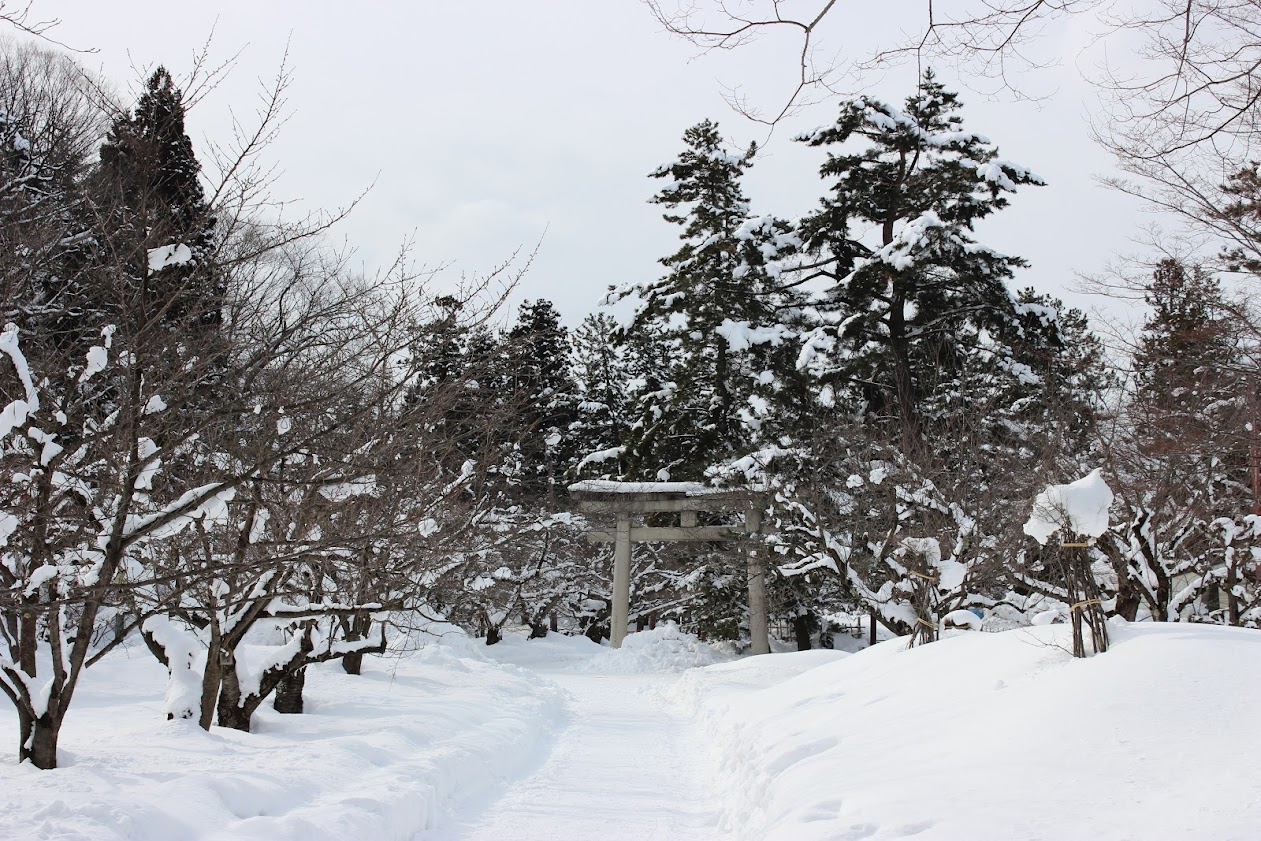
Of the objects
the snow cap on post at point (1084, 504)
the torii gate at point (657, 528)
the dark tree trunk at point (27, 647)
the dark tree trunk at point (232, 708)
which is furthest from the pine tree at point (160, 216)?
the torii gate at point (657, 528)

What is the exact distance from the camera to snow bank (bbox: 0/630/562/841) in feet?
15.0

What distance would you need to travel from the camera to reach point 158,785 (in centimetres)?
510

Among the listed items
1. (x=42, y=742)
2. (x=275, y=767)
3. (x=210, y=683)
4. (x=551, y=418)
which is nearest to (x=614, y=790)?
(x=275, y=767)

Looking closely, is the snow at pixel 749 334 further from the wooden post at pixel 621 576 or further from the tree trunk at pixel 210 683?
the tree trunk at pixel 210 683

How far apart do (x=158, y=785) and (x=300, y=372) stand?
264 cm

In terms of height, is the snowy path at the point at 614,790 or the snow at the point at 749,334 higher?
the snow at the point at 749,334

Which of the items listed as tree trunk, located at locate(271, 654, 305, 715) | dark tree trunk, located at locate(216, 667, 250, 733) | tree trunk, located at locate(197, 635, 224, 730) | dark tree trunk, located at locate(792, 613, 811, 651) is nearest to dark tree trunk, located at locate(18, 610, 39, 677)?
tree trunk, located at locate(197, 635, 224, 730)

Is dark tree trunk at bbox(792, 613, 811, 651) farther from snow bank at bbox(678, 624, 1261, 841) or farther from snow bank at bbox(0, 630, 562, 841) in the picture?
snow bank at bbox(678, 624, 1261, 841)

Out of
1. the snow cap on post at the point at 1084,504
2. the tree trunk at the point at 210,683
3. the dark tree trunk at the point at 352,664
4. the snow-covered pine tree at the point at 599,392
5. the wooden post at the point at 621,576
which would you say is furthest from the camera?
the snow-covered pine tree at the point at 599,392

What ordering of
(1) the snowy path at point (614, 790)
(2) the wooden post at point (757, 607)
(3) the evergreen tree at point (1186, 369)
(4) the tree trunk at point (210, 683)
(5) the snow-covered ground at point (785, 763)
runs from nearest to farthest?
(5) the snow-covered ground at point (785, 763) → (1) the snowy path at point (614, 790) → (4) the tree trunk at point (210, 683) → (3) the evergreen tree at point (1186, 369) → (2) the wooden post at point (757, 607)

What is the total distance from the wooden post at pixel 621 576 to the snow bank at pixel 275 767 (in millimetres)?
9878

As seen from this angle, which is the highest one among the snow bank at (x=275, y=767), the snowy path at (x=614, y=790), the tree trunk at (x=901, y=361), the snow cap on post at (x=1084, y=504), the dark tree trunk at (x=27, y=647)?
the tree trunk at (x=901, y=361)

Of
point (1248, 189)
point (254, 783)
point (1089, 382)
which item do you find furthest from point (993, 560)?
point (254, 783)

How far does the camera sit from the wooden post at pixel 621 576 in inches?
853
